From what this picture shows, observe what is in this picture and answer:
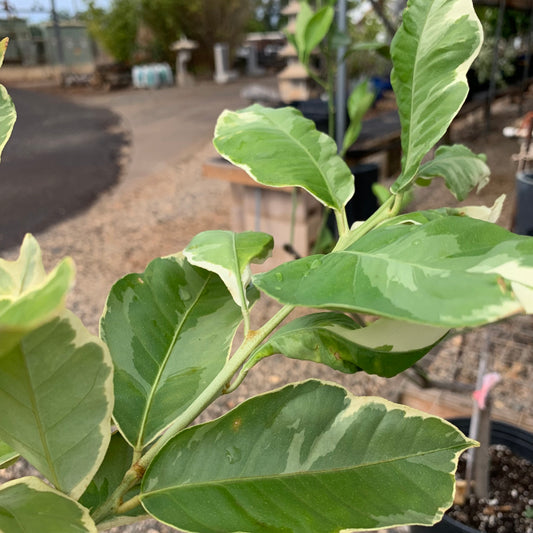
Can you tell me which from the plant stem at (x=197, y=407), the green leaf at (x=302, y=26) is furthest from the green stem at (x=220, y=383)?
the green leaf at (x=302, y=26)

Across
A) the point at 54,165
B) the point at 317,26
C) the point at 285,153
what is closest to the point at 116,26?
the point at 54,165

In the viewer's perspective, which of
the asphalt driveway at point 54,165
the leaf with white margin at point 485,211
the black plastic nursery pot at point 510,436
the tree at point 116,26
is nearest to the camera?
the leaf with white margin at point 485,211

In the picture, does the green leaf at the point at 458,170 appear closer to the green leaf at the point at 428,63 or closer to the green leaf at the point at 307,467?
the green leaf at the point at 428,63

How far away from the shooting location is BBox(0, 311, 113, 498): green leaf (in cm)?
25

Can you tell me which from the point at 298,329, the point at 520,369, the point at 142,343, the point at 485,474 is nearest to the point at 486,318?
the point at 298,329

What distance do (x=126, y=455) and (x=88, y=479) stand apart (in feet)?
0.29

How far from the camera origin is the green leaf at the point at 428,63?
335mm

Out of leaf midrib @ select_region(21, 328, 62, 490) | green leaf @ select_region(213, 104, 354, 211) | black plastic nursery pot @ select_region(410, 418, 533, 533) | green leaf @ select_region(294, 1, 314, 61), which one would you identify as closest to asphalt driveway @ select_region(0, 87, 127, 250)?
green leaf @ select_region(294, 1, 314, 61)

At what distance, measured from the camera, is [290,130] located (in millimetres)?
448

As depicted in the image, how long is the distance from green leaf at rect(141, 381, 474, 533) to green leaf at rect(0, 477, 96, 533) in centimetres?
4

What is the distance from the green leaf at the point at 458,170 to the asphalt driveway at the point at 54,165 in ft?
11.8

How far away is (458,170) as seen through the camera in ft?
1.47

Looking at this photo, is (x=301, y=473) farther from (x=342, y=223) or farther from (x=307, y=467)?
(x=342, y=223)

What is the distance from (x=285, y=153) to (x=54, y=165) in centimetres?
589
